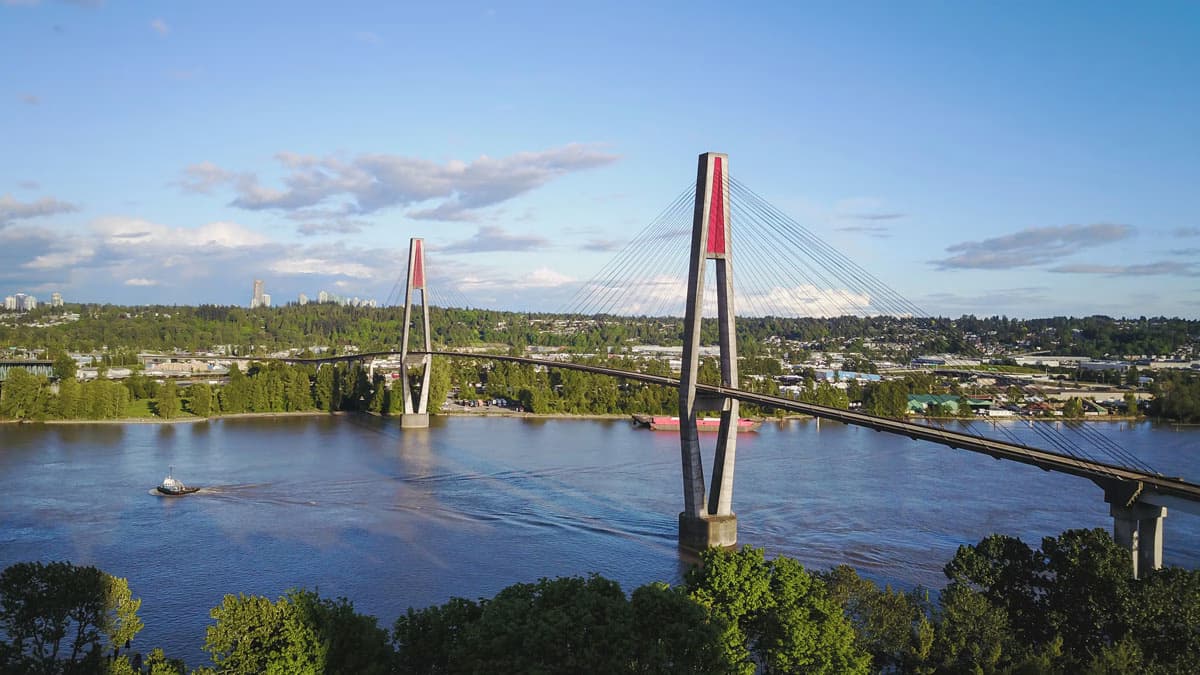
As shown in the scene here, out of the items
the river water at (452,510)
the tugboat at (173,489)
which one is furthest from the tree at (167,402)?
the tugboat at (173,489)

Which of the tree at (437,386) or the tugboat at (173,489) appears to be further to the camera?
the tree at (437,386)

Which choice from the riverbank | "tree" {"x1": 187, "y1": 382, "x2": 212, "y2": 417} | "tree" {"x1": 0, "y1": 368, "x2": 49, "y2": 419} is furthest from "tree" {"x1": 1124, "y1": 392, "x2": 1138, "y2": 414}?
"tree" {"x1": 0, "y1": 368, "x2": 49, "y2": 419}

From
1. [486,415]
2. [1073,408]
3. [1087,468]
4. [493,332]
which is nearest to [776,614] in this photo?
[1087,468]

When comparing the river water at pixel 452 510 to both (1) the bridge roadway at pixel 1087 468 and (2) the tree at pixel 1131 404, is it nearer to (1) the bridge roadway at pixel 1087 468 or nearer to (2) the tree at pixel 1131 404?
(1) the bridge roadway at pixel 1087 468

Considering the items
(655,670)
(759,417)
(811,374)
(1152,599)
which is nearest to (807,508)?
(1152,599)

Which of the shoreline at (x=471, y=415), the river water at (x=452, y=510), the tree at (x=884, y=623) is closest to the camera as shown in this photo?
the tree at (x=884, y=623)

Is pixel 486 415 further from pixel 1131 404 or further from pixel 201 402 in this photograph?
pixel 1131 404

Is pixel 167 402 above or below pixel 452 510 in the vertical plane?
above
